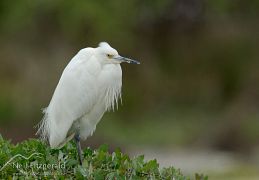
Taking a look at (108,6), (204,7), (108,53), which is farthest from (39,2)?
(108,53)

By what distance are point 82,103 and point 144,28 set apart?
1321 centimetres

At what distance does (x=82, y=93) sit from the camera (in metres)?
5.19

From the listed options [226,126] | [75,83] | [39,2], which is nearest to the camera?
[75,83]

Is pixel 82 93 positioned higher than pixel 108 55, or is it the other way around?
pixel 108 55

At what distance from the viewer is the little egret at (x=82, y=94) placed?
16.7 ft

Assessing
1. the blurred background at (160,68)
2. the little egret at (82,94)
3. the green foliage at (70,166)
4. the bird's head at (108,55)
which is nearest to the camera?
the green foliage at (70,166)

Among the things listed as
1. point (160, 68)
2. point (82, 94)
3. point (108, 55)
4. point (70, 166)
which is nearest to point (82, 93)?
point (82, 94)

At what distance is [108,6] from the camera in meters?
16.4

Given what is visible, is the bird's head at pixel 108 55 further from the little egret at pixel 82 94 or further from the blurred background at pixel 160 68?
the blurred background at pixel 160 68

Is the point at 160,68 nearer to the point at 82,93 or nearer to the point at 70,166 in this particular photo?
the point at 82,93

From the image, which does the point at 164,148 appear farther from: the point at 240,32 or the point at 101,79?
the point at 101,79

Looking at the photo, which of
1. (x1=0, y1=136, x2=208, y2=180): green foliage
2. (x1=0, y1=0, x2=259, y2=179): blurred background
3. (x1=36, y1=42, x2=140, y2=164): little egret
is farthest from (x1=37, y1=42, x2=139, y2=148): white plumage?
(x1=0, y1=0, x2=259, y2=179): blurred background

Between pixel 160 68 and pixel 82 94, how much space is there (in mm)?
12761

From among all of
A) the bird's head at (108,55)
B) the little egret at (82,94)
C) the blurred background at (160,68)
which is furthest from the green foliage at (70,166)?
the blurred background at (160,68)
